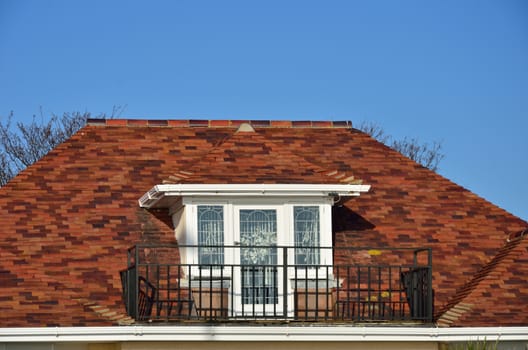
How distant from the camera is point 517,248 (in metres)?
24.4

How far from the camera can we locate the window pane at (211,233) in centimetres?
2359

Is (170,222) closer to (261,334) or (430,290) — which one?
(261,334)

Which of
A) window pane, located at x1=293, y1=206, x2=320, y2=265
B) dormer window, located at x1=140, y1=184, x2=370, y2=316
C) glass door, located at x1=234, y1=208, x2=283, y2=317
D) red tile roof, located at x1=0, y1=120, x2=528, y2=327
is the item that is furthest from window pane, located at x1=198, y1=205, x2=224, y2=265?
window pane, located at x1=293, y1=206, x2=320, y2=265

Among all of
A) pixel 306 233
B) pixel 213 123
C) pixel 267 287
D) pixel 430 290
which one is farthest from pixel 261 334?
pixel 213 123

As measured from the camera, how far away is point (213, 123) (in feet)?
94.0

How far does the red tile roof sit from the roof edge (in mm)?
27

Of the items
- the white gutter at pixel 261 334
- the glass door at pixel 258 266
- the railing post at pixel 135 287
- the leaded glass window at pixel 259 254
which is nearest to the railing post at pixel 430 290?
the white gutter at pixel 261 334

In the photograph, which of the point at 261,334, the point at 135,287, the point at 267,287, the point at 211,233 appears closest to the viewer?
the point at 261,334

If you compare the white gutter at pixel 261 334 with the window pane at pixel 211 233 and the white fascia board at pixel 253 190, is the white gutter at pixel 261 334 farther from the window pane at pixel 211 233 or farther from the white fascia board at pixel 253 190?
the white fascia board at pixel 253 190

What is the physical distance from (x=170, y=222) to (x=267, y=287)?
2.80m

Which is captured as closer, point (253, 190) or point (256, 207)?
point (253, 190)

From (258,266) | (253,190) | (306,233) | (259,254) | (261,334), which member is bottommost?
(261,334)

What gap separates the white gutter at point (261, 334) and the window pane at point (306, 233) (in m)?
1.97

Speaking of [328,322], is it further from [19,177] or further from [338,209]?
[19,177]
